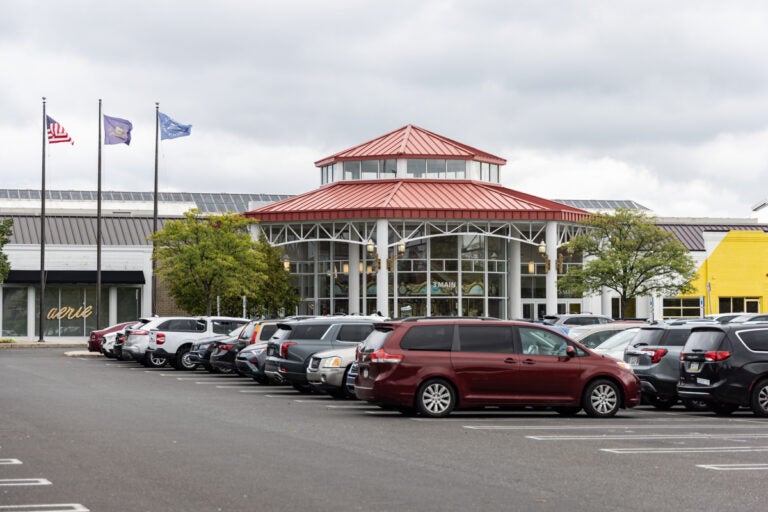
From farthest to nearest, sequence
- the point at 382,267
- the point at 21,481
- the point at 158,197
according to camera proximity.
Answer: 1. the point at 158,197
2. the point at 382,267
3. the point at 21,481

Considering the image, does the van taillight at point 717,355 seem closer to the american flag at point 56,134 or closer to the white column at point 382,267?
the white column at point 382,267

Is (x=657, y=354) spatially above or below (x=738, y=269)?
below

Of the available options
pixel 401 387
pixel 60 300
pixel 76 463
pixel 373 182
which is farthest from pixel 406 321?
pixel 60 300

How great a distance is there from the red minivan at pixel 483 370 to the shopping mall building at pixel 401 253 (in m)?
35.8

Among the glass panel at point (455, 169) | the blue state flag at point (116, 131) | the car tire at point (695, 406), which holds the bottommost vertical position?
the car tire at point (695, 406)

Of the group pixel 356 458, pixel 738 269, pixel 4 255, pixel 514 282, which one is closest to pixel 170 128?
pixel 4 255

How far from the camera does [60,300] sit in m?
68.9

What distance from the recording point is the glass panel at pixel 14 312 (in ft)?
223

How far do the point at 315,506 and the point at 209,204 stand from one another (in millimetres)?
91468

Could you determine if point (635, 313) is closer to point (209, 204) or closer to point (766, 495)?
point (209, 204)

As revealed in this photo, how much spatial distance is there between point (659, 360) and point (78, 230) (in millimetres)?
54564

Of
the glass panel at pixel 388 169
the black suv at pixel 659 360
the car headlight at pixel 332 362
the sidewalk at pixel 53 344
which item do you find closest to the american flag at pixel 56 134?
the sidewalk at pixel 53 344

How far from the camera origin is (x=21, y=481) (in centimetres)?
1226

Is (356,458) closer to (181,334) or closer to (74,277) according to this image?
(181,334)
